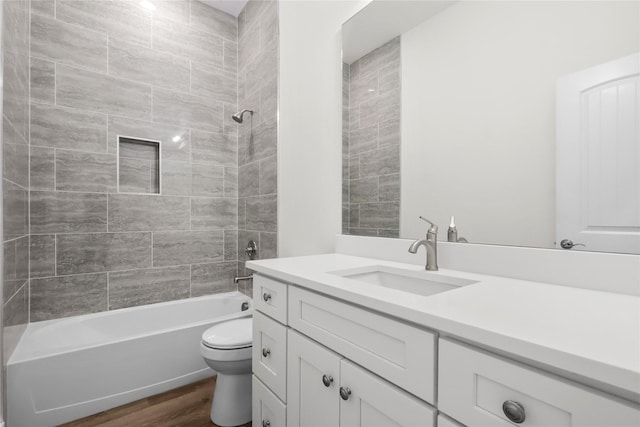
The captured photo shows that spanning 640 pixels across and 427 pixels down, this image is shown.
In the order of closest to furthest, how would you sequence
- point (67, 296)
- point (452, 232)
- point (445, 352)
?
point (445, 352), point (452, 232), point (67, 296)

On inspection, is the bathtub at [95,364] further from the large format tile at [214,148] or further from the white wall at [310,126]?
the large format tile at [214,148]

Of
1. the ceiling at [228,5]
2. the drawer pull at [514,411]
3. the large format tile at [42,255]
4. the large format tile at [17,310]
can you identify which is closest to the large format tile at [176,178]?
the large format tile at [42,255]

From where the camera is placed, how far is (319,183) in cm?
186

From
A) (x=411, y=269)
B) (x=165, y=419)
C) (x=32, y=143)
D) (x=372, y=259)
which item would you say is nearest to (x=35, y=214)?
(x=32, y=143)

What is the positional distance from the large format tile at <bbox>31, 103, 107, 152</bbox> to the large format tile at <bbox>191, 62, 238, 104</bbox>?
2.48 feet

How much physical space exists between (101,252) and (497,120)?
2.54 metres

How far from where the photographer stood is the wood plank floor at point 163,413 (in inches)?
63.9

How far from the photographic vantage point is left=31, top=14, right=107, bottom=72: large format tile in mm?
1967

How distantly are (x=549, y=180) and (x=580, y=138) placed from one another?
5.7 inches

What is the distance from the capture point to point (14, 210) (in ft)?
5.14

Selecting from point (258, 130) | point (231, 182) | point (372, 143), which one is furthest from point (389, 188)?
point (231, 182)

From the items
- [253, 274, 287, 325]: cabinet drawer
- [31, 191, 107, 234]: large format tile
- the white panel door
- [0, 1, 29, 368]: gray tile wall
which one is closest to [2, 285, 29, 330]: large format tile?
[0, 1, 29, 368]: gray tile wall

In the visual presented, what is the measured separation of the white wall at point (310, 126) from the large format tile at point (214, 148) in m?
0.86

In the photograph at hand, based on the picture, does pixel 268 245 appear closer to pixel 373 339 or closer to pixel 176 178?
pixel 176 178
